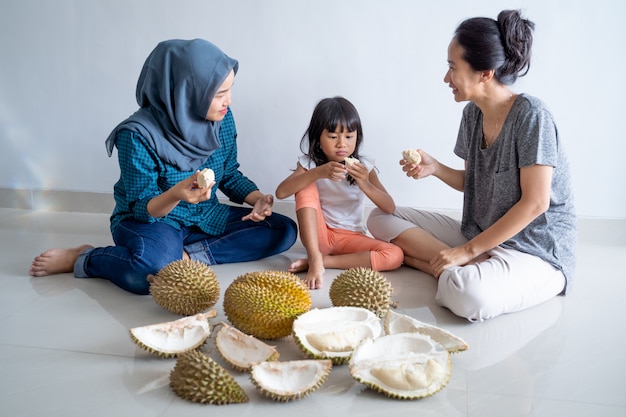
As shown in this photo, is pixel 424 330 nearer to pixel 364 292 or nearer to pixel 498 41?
pixel 364 292

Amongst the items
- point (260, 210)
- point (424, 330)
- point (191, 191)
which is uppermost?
point (191, 191)

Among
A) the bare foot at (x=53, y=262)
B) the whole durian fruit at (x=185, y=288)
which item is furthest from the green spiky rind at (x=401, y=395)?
the bare foot at (x=53, y=262)

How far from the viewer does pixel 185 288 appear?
2006 mm

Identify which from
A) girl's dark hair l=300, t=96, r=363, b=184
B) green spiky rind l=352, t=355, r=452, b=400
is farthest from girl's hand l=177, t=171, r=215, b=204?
green spiky rind l=352, t=355, r=452, b=400

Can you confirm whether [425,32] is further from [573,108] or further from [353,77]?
[573,108]

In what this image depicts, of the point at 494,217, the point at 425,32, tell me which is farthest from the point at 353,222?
the point at 425,32

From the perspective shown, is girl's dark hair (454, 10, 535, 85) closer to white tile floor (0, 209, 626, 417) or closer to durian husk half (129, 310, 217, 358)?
white tile floor (0, 209, 626, 417)

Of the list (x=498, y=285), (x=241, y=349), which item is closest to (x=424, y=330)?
(x=498, y=285)

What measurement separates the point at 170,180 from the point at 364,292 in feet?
3.00

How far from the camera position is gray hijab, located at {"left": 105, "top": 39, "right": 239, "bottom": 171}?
7.32ft

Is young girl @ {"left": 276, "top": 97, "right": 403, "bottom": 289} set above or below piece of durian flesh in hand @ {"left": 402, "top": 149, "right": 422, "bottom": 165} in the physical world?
below

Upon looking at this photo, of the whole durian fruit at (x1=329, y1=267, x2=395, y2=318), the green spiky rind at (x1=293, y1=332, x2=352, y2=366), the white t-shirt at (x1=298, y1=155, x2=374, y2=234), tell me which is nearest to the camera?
the green spiky rind at (x1=293, y1=332, x2=352, y2=366)

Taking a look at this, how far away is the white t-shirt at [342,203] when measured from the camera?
2.69 m

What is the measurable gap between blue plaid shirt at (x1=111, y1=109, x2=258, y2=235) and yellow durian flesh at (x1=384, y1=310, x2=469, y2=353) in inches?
39.2
